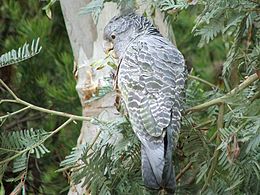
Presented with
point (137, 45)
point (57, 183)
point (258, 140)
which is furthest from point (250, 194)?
point (57, 183)

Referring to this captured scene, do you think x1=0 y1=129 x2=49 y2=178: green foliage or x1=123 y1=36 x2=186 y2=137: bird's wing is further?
x1=0 y1=129 x2=49 y2=178: green foliage

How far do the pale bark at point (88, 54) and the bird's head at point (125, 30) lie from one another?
0.52 ft

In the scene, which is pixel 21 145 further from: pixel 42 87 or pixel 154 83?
pixel 42 87

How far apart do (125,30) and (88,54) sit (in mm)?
257

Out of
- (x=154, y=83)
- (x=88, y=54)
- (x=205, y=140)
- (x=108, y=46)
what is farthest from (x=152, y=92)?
(x=88, y=54)

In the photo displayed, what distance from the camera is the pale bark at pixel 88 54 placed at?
1658 mm

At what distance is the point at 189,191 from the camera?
1447mm

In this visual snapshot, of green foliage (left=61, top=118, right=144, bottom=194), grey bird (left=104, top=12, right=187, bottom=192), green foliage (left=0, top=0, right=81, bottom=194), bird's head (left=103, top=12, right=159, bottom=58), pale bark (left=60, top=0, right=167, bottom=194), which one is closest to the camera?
grey bird (left=104, top=12, right=187, bottom=192)

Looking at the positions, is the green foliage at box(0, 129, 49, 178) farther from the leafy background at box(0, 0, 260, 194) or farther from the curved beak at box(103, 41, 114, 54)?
the curved beak at box(103, 41, 114, 54)

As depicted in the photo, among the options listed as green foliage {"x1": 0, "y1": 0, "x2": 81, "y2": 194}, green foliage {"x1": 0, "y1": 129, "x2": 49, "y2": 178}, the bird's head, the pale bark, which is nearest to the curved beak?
the bird's head

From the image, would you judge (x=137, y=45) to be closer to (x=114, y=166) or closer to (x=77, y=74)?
(x=114, y=166)

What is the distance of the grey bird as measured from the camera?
1.22 m

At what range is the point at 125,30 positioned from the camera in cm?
147

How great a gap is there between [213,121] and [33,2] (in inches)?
50.2
